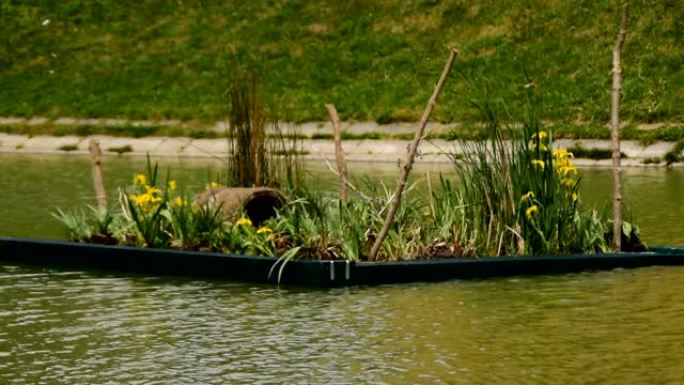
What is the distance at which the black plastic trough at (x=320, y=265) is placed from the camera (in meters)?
16.1

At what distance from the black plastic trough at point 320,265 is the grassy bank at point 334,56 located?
17.0m

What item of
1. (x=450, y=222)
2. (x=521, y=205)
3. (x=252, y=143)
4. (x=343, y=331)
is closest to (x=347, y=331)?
(x=343, y=331)

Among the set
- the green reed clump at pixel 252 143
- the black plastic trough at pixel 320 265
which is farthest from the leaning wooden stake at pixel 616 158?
the green reed clump at pixel 252 143

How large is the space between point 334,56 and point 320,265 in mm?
27327

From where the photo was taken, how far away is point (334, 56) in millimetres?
43031

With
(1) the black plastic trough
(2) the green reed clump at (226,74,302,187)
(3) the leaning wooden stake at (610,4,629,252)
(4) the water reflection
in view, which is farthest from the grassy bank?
(4) the water reflection

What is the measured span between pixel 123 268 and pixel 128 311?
2.64 m

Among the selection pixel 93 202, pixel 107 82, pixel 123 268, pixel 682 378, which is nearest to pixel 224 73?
pixel 107 82

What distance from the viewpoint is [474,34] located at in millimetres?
42125

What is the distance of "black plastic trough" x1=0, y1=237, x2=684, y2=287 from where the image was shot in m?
16.1

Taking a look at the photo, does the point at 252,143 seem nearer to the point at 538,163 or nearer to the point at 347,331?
the point at 538,163

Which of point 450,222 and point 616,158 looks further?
point 616,158

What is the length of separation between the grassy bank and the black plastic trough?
55.8 ft

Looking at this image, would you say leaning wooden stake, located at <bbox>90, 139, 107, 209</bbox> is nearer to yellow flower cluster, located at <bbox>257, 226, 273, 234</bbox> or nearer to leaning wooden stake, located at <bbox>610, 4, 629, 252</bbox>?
yellow flower cluster, located at <bbox>257, 226, 273, 234</bbox>
